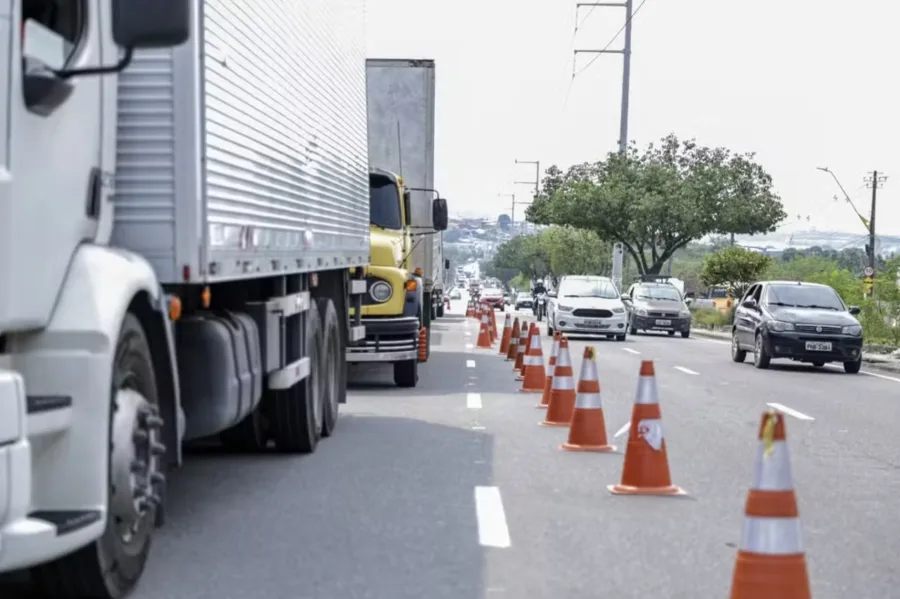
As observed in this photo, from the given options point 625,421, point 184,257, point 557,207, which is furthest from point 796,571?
point 557,207

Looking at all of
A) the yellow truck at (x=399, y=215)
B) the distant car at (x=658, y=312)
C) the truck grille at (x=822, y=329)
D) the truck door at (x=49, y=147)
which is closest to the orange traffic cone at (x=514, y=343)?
the yellow truck at (x=399, y=215)

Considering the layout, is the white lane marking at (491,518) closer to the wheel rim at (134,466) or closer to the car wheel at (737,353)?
the wheel rim at (134,466)

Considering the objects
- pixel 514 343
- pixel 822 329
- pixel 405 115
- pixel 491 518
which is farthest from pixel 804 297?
pixel 491 518

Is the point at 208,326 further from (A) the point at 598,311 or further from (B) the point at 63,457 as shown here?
(A) the point at 598,311

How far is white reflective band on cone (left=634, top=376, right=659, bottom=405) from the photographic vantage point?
31.9ft

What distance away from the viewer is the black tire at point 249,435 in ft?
37.5

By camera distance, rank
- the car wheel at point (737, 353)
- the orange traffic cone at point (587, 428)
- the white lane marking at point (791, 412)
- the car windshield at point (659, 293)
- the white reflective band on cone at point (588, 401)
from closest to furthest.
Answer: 1. the white reflective band on cone at point (588, 401)
2. the orange traffic cone at point (587, 428)
3. the white lane marking at point (791, 412)
4. the car wheel at point (737, 353)
5. the car windshield at point (659, 293)

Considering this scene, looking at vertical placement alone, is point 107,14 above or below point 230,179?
above

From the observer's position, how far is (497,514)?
29.0 feet

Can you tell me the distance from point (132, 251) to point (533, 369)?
12.2 meters

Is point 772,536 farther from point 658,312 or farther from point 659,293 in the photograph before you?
point 659,293

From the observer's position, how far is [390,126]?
897 inches

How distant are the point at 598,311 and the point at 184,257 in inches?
1222

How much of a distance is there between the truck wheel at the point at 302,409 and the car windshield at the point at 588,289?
27.0 meters
